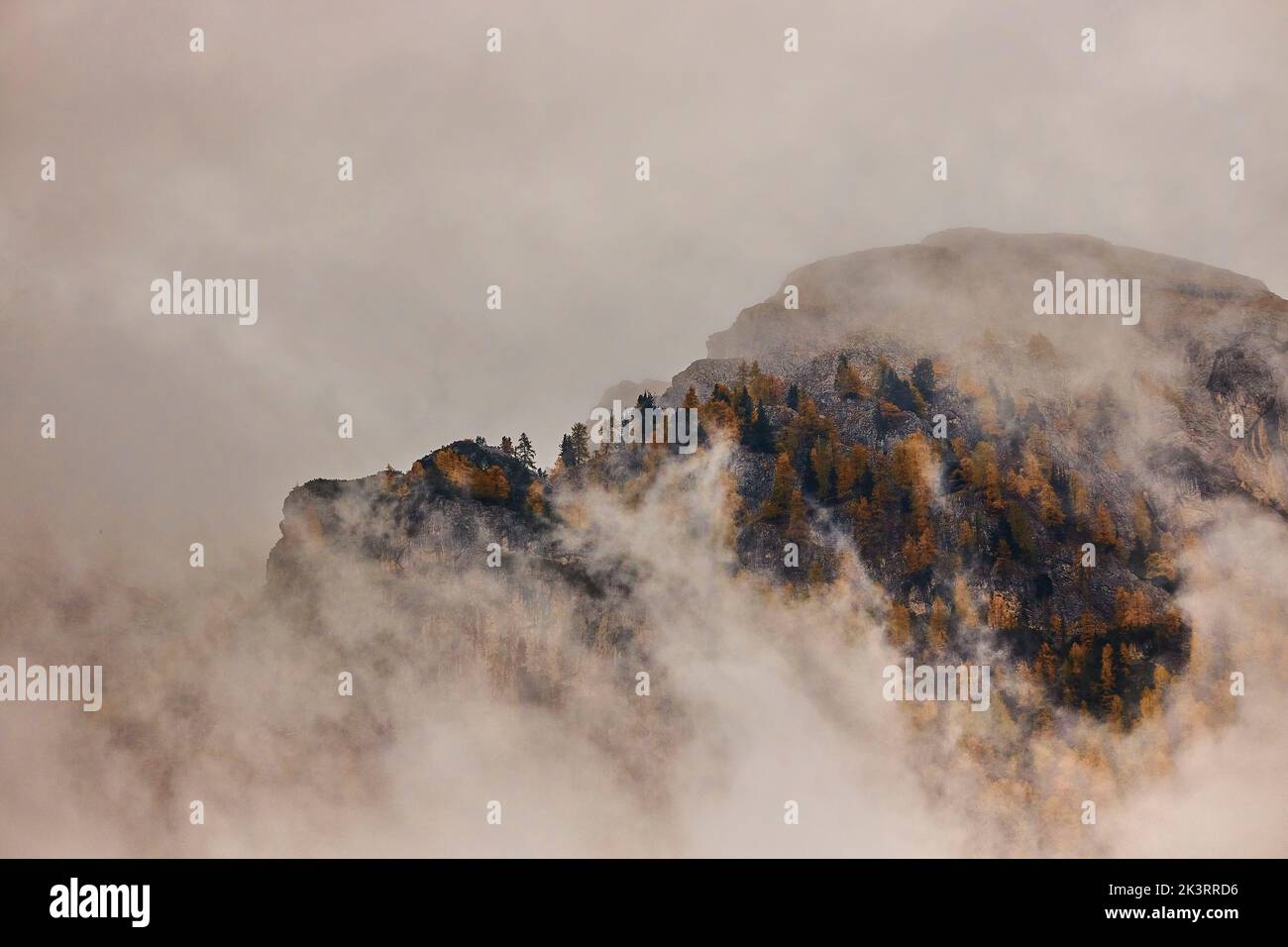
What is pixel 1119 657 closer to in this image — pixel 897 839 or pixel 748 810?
pixel 897 839

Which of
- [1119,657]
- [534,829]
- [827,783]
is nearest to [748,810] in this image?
[827,783]

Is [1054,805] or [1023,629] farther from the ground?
[1023,629]

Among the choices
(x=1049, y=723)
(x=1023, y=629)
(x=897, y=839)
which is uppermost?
(x=1023, y=629)

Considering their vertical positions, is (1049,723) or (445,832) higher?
(1049,723)
